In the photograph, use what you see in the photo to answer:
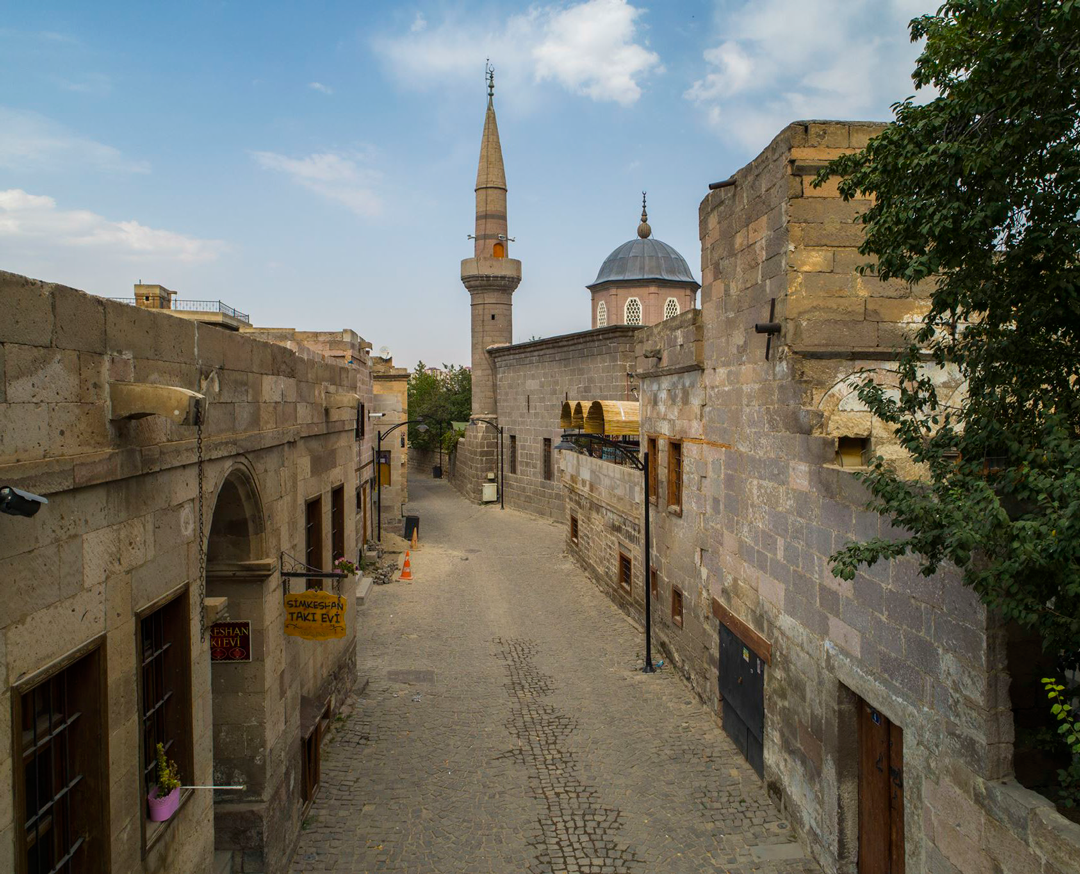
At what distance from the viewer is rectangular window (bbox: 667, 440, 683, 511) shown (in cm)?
1286

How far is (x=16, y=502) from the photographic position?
3.26 meters

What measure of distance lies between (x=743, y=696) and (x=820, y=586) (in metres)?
2.73

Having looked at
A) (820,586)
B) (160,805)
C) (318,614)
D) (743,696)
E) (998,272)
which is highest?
(998,272)

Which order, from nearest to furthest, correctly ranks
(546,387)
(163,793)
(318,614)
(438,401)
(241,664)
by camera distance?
(163,793), (241,664), (318,614), (546,387), (438,401)

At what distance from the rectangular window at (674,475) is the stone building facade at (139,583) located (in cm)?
651

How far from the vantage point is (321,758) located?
9992 mm

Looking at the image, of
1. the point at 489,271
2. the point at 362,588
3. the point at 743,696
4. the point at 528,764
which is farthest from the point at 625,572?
the point at 489,271

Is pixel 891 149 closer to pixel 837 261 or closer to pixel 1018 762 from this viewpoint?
pixel 837 261

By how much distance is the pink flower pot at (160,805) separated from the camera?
513 cm

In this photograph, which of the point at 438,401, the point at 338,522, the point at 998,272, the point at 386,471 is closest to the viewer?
the point at 998,272

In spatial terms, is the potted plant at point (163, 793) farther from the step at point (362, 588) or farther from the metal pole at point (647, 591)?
the metal pole at point (647, 591)

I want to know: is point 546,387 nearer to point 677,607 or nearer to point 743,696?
point 677,607

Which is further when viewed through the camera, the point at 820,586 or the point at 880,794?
the point at 820,586

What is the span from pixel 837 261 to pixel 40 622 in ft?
24.8
